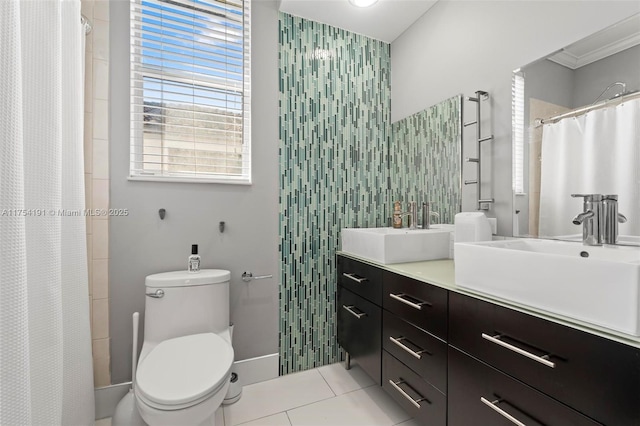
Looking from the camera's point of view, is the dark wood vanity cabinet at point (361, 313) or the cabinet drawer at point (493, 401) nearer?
the cabinet drawer at point (493, 401)

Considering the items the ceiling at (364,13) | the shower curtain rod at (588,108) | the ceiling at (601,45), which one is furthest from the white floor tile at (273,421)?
the ceiling at (364,13)

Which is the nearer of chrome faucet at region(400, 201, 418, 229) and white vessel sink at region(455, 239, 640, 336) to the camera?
white vessel sink at region(455, 239, 640, 336)

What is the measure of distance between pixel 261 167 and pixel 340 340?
4.42 ft

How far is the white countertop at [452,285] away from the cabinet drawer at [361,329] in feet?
0.91

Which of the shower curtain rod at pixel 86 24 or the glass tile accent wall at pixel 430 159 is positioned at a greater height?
the shower curtain rod at pixel 86 24

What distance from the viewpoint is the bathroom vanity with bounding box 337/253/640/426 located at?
2.24 ft

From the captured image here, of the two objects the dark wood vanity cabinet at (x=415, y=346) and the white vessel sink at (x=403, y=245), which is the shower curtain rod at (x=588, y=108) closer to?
the white vessel sink at (x=403, y=245)

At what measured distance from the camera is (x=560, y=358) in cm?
77

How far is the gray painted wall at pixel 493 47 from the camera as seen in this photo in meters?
1.19

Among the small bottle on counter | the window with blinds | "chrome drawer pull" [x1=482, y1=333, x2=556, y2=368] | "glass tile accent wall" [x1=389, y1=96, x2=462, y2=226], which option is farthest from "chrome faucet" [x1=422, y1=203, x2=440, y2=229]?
the window with blinds

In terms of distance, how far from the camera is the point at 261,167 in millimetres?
1862

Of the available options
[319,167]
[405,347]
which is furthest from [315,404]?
[319,167]

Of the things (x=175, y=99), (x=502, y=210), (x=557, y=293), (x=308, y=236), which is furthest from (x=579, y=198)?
(x=175, y=99)

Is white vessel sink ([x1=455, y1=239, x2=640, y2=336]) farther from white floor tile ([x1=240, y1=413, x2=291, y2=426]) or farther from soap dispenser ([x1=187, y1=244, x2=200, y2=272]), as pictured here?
soap dispenser ([x1=187, y1=244, x2=200, y2=272])
